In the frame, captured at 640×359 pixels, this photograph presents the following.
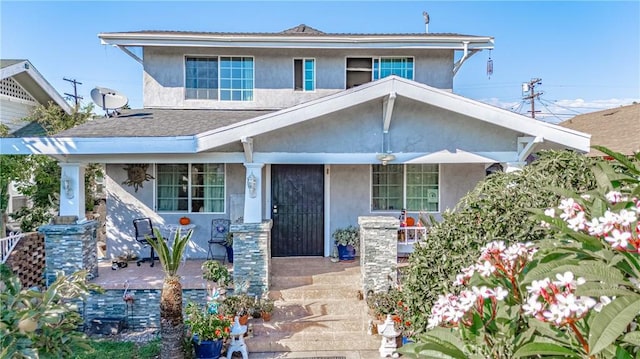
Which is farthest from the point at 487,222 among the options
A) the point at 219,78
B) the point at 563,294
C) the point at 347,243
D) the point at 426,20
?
the point at 426,20

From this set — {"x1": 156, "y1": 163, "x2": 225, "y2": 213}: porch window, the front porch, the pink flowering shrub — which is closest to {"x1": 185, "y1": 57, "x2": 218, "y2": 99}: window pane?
{"x1": 156, "y1": 163, "x2": 225, "y2": 213}: porch window

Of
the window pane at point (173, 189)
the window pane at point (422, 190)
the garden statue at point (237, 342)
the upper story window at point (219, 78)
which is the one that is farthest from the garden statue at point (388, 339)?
the upper story window at point (219, 78)

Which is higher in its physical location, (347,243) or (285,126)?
(285,126)

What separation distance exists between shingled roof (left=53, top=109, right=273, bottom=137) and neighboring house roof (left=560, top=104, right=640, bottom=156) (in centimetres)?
1407

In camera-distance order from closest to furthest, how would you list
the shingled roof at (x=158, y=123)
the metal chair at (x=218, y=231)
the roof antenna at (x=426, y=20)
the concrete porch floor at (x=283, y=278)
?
1. the concrete porch floor at (x=283, y=278)
2. the shingled roof at (x=158, y=123)
3. the metal chair at (x=218, y=231)
4. the roof antenna at (x=426, y=20)

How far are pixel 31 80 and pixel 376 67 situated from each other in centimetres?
1428

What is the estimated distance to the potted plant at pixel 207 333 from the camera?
19.8 feet

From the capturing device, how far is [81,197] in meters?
8.23

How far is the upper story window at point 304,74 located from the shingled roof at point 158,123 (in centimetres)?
152

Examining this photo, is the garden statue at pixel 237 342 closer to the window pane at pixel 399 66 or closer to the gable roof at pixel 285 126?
the gable roof at pixel 285 126

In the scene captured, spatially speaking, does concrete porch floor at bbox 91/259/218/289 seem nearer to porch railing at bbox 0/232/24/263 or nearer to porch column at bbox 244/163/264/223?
porch column at bbox 244/163/264/223

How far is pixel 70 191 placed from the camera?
26.4 feet

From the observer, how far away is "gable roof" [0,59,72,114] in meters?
13.2

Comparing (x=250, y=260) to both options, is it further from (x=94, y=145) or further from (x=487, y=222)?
(x=487, y=222)
